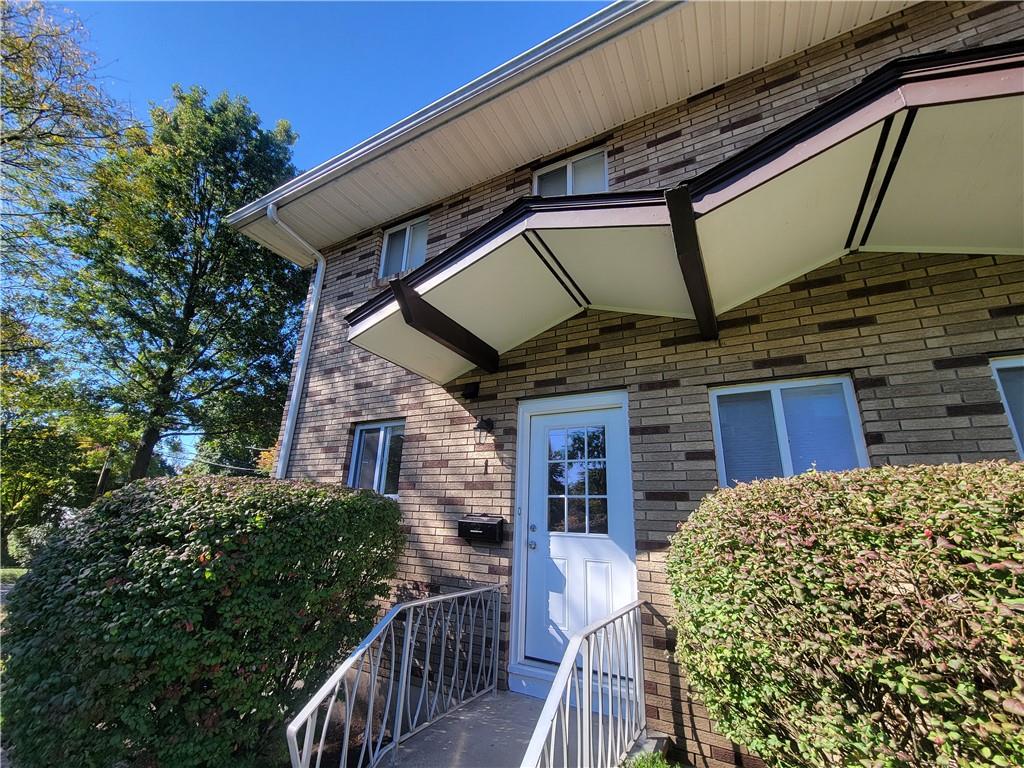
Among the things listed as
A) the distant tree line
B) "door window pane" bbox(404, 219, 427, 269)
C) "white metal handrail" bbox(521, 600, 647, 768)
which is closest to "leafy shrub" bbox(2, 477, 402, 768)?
"white metal handrail" bbox(521, 600, 647, 768)

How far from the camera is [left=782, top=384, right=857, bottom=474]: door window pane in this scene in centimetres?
291

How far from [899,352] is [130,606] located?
498 cm

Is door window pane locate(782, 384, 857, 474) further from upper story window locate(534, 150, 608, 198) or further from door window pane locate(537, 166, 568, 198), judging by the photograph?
door window pane locate(537, 166, 568, 198)

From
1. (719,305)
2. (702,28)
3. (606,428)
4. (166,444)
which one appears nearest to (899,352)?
(719,305)

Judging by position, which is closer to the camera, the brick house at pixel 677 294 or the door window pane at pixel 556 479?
the brick house at pixel 677 294

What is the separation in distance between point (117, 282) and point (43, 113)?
5.29 m

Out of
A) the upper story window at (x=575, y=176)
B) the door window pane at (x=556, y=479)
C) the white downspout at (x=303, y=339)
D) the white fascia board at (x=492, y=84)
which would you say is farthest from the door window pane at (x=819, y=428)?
the white downspout at (x=303, y=339)

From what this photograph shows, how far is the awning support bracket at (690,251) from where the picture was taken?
242cm

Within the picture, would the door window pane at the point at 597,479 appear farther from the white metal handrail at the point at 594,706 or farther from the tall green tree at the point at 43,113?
the tall green tree at the point at 43,113

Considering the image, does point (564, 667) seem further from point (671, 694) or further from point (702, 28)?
point (702, 28)

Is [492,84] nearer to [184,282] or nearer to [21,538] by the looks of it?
[184,282]

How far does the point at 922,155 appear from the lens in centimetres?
235

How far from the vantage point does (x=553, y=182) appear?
16.6 feet

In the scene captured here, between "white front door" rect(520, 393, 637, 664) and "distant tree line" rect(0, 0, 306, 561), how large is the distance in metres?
11.5
